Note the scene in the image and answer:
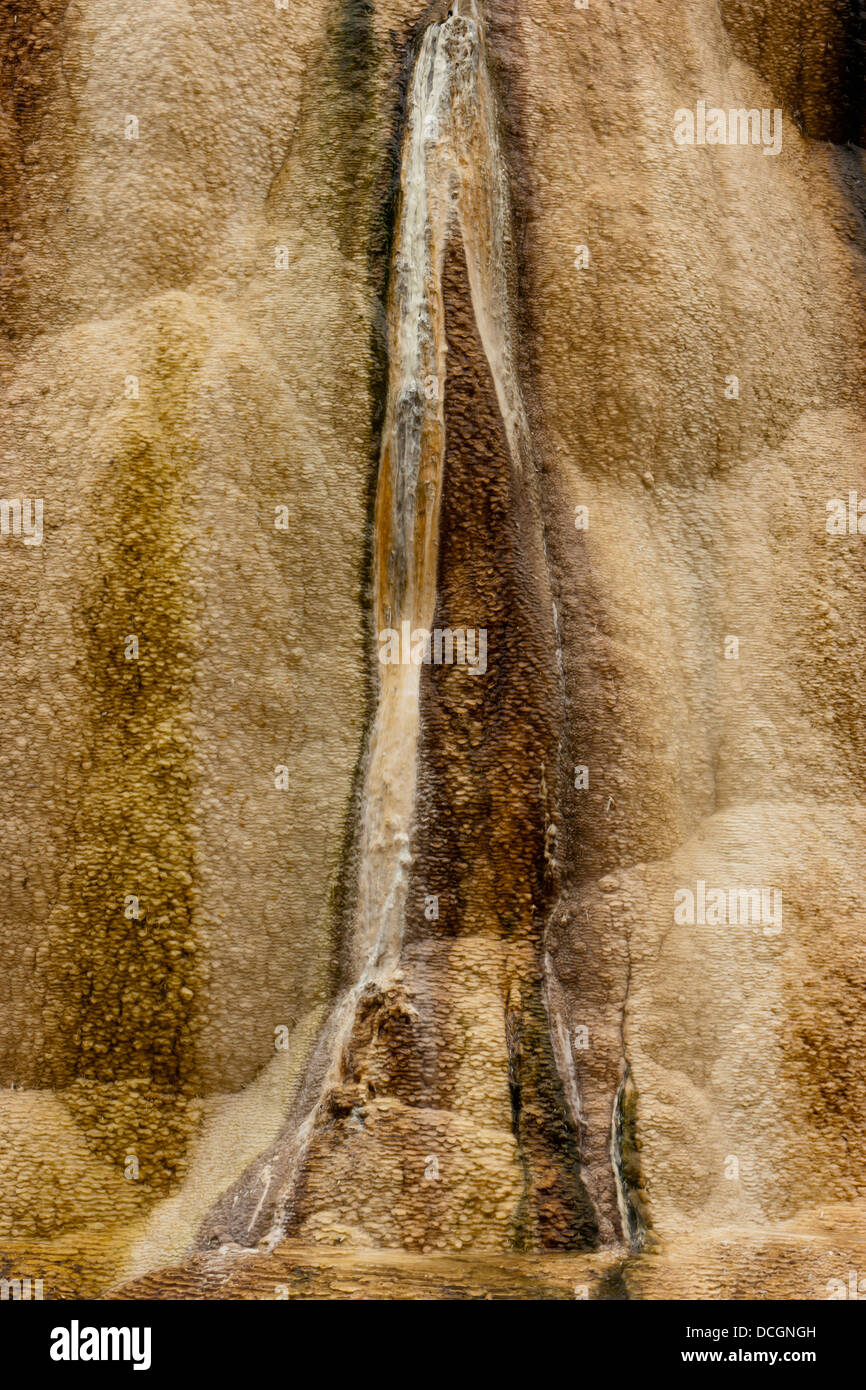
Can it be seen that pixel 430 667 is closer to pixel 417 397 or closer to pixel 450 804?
pixel 450 804

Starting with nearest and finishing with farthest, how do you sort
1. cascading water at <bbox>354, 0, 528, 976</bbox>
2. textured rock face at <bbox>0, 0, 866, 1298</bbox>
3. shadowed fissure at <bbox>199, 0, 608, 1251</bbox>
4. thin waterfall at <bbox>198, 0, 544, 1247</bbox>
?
1. shadowed fissure at <bbox>199, 0, 608, 1251</bbox>
2. textured rock face at <bbox>0, 0, 866, 1298</bbox>
3. thin waterfall at <bbox>198, 0, 544, 1247</bbox>
4. cascading water at <bbox>354, 0, 528, 976</bbox>

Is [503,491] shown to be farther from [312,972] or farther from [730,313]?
[312,972]

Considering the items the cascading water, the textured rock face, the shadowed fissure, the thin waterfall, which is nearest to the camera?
Answer: the shadowed fissure

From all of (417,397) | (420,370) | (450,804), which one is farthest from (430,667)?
(420,370)

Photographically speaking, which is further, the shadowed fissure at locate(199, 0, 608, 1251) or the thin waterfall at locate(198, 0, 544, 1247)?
the thin waterfall at locate(198, 0, 544, 1247)
